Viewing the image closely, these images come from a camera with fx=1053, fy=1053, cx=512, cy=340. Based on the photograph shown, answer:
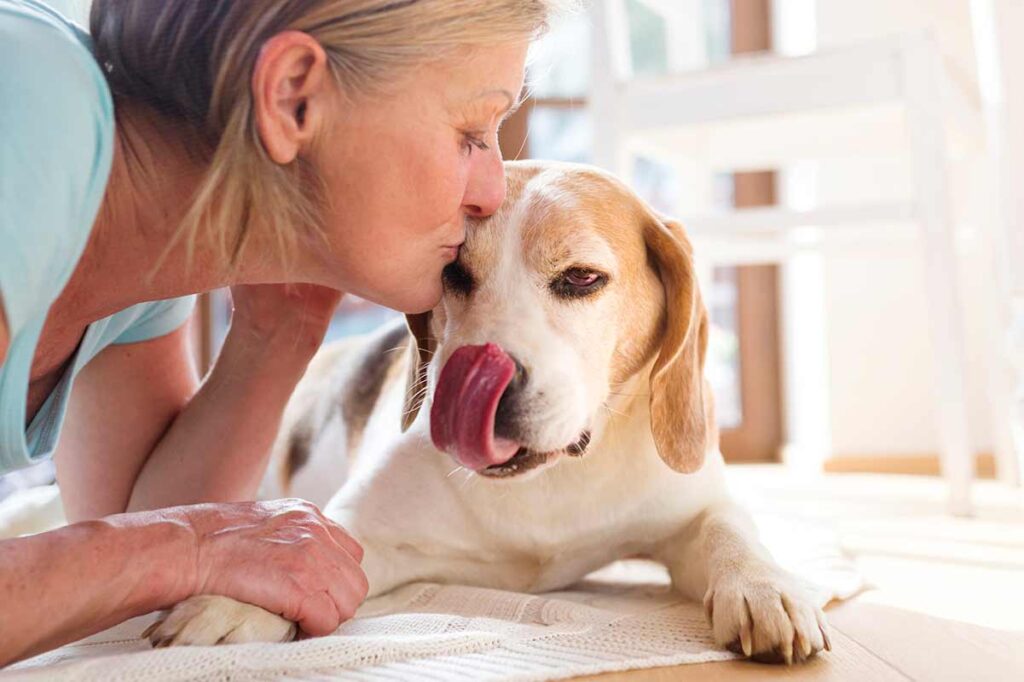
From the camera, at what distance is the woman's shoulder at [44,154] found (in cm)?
100

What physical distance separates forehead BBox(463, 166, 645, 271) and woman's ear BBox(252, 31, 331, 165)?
0.32 m

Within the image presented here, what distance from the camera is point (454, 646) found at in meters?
1.17

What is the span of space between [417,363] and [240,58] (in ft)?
2.06

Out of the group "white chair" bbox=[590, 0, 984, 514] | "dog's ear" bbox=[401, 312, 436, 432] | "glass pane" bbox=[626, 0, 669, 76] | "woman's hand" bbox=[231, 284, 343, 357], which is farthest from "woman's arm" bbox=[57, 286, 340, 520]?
"glass pane" bbox=[626, 0, 669, 76]

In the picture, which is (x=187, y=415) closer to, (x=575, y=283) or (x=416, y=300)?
(x=416, y=300)

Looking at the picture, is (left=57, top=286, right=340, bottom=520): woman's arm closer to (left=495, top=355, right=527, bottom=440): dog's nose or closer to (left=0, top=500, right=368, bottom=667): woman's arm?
(left=0, top=500, right=368, bottom=667): woman's arm

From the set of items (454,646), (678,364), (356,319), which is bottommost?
(454,646)

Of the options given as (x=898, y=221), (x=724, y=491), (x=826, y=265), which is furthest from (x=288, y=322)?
(x=826, y=265)

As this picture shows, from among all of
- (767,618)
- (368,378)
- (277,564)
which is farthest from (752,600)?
(368,378)

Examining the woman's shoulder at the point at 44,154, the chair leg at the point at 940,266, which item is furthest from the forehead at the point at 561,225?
the chair leg at the point at 940,266

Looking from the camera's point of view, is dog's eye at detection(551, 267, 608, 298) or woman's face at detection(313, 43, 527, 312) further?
dog's eye at detection(551, 267, 608, 298)

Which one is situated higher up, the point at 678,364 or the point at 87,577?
the point at 678,364

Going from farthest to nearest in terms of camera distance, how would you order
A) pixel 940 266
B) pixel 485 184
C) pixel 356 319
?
pixel 356 319 < pixel 940 266 < pixel 485 184

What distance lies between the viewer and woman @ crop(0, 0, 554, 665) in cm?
104
